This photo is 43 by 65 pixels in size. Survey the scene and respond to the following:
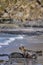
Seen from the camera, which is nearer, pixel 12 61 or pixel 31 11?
pixel 12 61

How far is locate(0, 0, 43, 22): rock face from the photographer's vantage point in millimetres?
11648

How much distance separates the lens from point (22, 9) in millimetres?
12000

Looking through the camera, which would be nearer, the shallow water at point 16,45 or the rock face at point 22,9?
the shallow water at point 16,45

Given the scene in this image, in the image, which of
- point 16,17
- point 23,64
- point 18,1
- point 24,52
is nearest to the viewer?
point 23,64

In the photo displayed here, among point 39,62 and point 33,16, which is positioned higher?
point 39,62

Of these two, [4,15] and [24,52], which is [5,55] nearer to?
[24,52]

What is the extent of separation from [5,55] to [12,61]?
0.50m

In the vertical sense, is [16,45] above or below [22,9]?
above

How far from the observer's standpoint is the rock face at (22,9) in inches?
459

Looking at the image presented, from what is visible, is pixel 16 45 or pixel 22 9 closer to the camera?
pixel 16 45

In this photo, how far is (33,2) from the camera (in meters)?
12.1

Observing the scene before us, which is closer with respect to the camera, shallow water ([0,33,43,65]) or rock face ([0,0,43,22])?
shallow water ([0,33,43,65])

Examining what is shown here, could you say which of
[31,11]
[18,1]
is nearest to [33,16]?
[31,11]

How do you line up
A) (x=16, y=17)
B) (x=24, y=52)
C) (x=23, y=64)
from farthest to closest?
(x=16, y=17) → (x=24, y=52) → (x=23, y=64)
